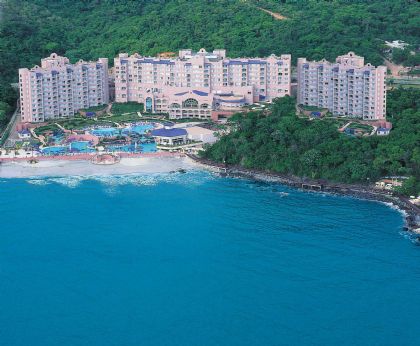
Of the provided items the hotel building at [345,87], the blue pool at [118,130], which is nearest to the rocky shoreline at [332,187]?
the blue pool at [118,130]

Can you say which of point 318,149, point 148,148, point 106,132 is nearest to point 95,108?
point 106,132

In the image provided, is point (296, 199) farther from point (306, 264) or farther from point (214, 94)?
point (214, 94)

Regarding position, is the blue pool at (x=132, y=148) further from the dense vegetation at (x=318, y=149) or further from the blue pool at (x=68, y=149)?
the dense vegetation at (x=318, y=149)

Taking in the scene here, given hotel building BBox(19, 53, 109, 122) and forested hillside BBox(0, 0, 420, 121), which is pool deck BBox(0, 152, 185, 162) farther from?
forested hillside BBox(0, 0, 420, 121)

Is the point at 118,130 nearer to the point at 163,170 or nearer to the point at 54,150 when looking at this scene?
the point at 54,150

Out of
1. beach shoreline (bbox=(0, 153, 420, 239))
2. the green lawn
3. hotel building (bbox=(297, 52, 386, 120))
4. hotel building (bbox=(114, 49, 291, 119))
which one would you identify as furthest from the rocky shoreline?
the green lawn

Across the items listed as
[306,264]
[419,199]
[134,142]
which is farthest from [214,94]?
[306,264]

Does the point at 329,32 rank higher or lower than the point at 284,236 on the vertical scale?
higher
